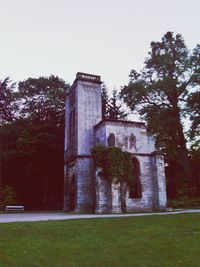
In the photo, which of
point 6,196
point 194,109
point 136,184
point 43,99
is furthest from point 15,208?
point 194,109

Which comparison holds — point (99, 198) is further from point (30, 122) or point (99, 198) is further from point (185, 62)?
point (30, 122)

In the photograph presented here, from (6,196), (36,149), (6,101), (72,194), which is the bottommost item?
(6,196)

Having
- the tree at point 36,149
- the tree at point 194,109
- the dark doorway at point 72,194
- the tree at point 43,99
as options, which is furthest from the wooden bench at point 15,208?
the tree at point 194,109

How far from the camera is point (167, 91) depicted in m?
18.0

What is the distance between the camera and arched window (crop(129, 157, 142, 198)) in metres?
22.6

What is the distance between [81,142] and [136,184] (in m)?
5.57

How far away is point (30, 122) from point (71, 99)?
25.3 ft

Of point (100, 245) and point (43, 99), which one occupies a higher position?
point (43, 99)

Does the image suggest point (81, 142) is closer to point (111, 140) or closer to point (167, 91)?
point (111, 140)

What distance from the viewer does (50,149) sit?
31016 millimetres

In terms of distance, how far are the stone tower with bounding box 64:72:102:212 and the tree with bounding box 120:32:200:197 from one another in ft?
9.85

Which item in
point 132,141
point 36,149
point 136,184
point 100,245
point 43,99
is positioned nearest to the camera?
point 100,245

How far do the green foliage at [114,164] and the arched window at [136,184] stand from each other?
4.78 ft

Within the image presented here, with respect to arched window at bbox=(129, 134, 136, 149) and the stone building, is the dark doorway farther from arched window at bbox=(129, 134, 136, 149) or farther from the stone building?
arched window at bbox=(129, 134, 136, 149)
